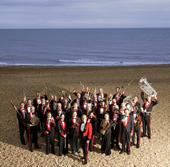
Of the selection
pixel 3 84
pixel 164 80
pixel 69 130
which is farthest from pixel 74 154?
pixel 164 80

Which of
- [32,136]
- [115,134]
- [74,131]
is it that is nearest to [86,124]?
[74,131]

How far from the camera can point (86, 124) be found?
13984mm

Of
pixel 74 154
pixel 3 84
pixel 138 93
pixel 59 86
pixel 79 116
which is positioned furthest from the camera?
pixel 3 84

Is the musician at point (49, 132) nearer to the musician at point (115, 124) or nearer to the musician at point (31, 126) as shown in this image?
the musician at point (31, 126)

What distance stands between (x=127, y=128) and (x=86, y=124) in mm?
1767

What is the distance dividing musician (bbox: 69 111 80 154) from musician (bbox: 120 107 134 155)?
5.84 ft

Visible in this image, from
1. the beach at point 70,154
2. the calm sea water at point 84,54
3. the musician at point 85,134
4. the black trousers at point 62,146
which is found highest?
the musician at point 85,134

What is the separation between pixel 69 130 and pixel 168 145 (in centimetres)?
433

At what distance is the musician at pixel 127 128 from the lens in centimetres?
1463

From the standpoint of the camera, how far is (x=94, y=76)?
36219 millimetres

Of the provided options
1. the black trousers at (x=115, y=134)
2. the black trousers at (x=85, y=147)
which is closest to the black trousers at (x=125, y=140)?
the black trousers at (x=115, y=134)

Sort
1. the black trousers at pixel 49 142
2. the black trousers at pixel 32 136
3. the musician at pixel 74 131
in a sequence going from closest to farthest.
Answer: the musician at pixel 74 131
the black trousers at pixel 49 142
the black trousers at pixel 32 136

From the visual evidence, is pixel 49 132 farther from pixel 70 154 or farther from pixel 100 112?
pixel 100 112

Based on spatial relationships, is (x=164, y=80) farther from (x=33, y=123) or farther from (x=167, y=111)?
(x=33, y=123)
